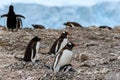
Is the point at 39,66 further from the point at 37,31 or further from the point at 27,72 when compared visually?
the point at 37,31

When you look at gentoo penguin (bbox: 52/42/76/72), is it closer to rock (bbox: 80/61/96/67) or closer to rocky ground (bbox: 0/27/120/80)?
rocky ground (bbox: 0/27/120/80)

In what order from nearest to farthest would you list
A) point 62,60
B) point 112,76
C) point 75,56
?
point 112,76
point 62,60
point 75,56

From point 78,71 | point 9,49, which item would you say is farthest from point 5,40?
point 78,71

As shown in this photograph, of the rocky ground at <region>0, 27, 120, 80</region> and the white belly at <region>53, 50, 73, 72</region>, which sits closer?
the rocky ground at <region>0, 27, 120, 80</region>

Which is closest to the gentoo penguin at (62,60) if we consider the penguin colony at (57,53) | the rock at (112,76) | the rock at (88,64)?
the penguin colony at (57,53)

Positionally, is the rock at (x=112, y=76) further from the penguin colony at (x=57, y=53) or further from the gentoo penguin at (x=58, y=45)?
the gentoo penguin at (x=58, y=45)

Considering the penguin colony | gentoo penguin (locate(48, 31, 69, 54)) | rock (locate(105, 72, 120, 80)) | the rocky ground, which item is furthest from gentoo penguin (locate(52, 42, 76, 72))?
gentoo penguin (locate(48, 31, 69, 54))

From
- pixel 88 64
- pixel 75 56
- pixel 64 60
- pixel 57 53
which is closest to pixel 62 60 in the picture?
pixel 64 60

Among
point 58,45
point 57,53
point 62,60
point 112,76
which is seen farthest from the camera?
point 58,45

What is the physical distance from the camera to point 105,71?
945 centimetres

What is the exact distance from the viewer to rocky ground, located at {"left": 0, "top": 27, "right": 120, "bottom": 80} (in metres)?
9.38

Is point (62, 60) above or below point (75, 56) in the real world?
above

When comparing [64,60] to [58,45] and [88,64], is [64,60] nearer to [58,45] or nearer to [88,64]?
[88,64]

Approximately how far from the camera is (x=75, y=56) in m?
12.0
